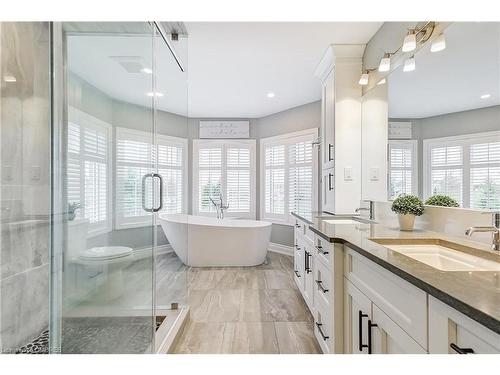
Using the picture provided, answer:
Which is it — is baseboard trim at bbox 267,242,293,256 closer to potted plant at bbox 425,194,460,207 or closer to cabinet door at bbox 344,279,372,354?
potted plant at bbox 425,194,460,207

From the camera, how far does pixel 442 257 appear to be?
138 cm

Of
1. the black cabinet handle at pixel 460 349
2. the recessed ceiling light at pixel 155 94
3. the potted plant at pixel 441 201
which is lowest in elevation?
the black cabinet handle at pixel 460 349

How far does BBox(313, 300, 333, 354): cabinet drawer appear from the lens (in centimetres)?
168

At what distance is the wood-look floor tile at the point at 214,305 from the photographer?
254 cm

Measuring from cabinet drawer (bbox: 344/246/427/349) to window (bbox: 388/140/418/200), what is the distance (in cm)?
88

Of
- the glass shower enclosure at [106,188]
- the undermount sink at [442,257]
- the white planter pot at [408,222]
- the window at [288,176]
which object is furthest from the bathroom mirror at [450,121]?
the window at [288,176]

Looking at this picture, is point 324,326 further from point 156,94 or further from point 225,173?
point 225,173

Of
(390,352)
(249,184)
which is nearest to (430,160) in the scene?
(390,352)

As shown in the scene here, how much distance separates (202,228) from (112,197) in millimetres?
2226

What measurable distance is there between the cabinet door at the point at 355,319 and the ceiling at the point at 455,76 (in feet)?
3.56

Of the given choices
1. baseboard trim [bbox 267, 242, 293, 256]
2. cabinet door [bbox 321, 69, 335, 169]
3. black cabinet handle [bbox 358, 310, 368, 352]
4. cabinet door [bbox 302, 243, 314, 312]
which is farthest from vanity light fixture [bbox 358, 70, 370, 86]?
baseboard trim [bbox 267, 242, 293, 256]

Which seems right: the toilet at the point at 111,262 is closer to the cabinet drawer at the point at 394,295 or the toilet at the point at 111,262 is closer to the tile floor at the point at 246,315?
the tile floor at the point at 246,315

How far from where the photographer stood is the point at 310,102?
4594mm

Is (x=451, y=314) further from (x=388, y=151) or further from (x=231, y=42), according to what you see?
(x=231, y=42)
